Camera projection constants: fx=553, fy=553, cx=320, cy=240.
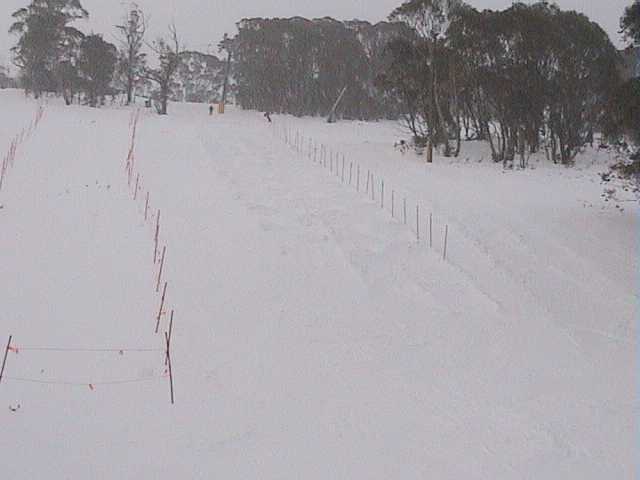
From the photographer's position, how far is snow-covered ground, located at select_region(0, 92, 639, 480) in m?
5.30

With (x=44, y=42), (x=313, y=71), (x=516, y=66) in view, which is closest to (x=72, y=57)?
(x=44, y=42)

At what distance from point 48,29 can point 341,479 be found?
40.3 m

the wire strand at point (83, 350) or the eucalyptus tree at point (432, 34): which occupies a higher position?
the eucalyptus tree at point (432, 34)

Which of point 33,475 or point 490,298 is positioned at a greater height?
point 490,298

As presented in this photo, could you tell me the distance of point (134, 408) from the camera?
5656 mm

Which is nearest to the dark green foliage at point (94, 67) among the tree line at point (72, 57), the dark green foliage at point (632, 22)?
the tree line at point (72, 57)

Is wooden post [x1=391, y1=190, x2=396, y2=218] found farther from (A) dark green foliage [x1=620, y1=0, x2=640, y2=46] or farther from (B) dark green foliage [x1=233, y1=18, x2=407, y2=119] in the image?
(B) dark green foliage [x1=233, y1=18, x2=407, y2=119]

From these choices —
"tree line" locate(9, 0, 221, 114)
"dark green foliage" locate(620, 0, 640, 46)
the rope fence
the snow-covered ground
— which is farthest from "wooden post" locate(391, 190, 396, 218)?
"tree line" locate(9, 0, 221, 114)

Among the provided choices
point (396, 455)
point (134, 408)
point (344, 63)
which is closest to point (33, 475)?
point (134, 408)

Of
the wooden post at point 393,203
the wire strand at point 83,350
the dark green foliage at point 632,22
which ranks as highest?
the dark green foliage at point 632,22

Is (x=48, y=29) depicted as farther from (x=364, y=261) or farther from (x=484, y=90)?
(x=364, y=261)

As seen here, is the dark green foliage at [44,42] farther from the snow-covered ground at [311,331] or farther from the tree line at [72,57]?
the snow-covered ground at [311,331]

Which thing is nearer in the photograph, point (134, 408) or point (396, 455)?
point (396, 455)

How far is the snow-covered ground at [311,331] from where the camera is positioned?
5.30 metres
